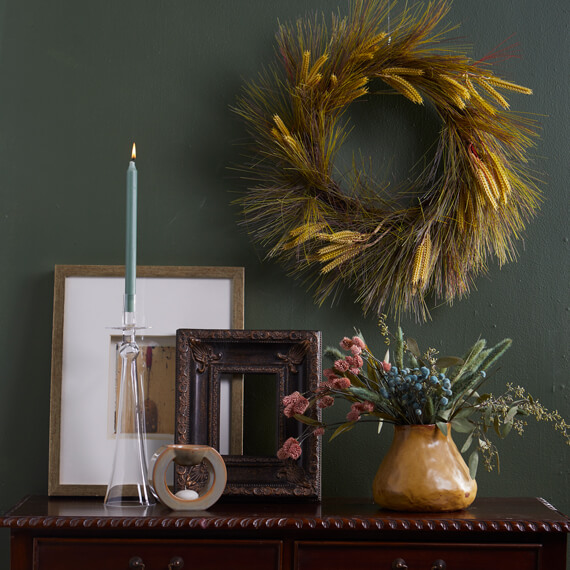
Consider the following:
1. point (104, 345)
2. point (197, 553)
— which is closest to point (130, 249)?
point (104, 345)

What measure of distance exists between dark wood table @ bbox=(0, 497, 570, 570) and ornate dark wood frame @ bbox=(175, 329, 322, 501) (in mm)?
138

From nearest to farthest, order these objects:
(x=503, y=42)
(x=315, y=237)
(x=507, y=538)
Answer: (x=507, y=538) < (x=315, y=237) < (x=503, y=42)

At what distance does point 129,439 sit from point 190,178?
56cm

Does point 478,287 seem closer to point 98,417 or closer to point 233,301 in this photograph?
point 233,301

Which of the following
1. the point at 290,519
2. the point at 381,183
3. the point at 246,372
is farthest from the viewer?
the point at 381,183

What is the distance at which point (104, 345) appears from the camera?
4.71 feet

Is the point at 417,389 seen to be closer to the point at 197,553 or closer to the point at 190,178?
the point at 197,553

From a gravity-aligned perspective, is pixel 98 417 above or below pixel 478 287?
below

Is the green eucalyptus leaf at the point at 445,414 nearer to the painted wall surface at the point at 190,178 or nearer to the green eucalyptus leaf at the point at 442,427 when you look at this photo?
the green eucalyptus leaf at the point at 442,427

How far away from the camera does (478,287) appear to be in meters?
1.49

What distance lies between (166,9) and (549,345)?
110 cm

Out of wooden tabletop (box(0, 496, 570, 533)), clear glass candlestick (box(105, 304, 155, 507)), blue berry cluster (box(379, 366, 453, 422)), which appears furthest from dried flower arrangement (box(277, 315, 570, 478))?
clear glass candlestick (box(105, 304, 155, 507))

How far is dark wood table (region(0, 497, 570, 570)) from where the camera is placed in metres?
1.14

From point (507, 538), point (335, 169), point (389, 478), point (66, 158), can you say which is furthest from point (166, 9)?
point (507, 538)
